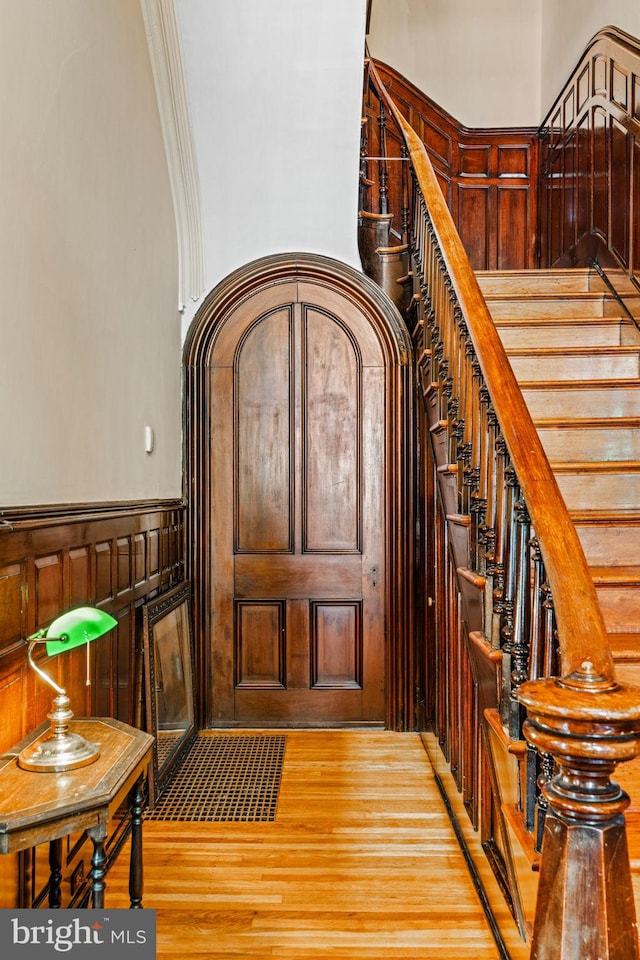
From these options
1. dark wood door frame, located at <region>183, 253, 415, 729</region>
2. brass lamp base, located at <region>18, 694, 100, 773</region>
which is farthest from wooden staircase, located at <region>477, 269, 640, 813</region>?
brass lamp base, located at <region>18, 694, 100, 773</region>

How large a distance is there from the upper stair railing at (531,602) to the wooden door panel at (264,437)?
798 mm

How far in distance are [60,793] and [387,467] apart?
2770 millimetres

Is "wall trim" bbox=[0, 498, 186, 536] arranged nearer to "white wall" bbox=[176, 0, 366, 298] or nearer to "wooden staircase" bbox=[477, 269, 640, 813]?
"wooden staircase" bbox=[477, 269, 640, 813]

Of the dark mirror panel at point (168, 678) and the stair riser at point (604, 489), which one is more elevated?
the stair riser at point (604, 489)

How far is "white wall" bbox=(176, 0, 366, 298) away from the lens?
327 centimetres

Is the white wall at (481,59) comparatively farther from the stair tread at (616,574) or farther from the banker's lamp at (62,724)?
the banker's lamp at (62,724)

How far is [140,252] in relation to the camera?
312cm

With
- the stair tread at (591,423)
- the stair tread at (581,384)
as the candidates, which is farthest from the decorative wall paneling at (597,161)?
the stair tread at (591,423)

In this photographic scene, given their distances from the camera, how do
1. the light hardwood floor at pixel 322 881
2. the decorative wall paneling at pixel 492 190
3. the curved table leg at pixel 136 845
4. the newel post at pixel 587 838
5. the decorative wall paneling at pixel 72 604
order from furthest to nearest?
the decorative wall paneling at pixel 492 190
the light hardwood floor at pixel 322 881
the curved table leg at pixel 136 845
the decorative wall paneling at pixel 72 604
the newel post at pixel 587 838

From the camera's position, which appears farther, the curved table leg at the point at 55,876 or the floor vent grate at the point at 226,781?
the floor vent grate at the point at 226,781

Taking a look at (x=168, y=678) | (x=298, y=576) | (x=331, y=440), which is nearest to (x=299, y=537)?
(x=298, y=576)

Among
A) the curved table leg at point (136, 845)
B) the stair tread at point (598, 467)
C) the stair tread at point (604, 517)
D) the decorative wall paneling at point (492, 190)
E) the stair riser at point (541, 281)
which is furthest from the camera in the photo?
the decorative wall paneling at point (492, 190)

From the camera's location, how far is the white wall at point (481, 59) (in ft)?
18.3

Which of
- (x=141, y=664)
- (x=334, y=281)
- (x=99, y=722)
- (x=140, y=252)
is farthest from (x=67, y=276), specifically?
(x=334, y=281)
